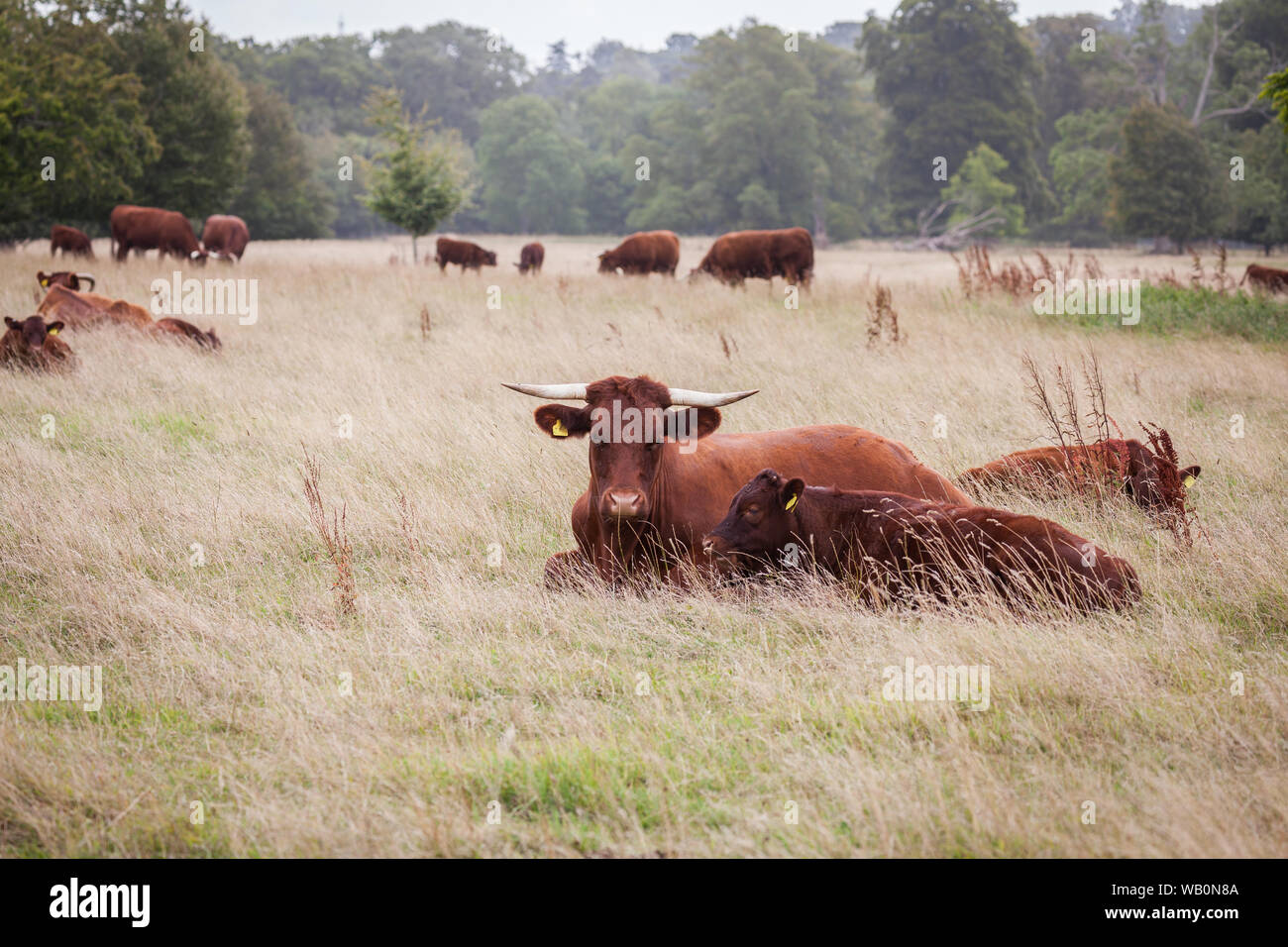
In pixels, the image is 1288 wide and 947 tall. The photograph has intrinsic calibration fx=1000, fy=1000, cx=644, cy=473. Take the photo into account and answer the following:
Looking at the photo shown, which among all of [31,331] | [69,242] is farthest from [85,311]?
[69,242]

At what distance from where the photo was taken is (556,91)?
111 m

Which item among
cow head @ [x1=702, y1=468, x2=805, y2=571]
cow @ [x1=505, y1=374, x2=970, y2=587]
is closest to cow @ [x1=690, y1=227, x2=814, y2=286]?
cow @ [x1=505, y1=374, x2=970, y2=587]

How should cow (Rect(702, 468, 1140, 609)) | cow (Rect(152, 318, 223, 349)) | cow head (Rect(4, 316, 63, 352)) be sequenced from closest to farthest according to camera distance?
cow (Rect(702, 468, 1140, 609))
cow head (Rect(4, 316, 63, 352))
cow (Rect(152, 318, 223, 349))

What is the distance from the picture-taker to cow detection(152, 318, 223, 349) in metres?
12.0

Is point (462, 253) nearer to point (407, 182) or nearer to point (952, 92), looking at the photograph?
point (407, 182)

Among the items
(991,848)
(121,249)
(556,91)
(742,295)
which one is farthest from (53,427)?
(556,91)

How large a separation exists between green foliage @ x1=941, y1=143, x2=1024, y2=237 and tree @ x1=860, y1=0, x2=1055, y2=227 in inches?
107

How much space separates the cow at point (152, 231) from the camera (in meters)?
24.8

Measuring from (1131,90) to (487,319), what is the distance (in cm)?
5150

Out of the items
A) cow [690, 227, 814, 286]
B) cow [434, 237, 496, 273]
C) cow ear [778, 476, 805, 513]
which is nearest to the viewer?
cow ear [778, 476, 805, 513]

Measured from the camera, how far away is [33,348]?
1059 centimetres

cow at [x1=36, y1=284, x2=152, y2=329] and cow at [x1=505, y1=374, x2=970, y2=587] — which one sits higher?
cow at [x1=36, y1=284, x2=152, y2=329]

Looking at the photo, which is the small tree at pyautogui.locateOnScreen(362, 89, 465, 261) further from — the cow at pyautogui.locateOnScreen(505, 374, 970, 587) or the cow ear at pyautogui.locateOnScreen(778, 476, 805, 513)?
the cow ear at pyautogui.locateOnScreen(778, 476, 805, 513)

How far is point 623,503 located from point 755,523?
0.79m
